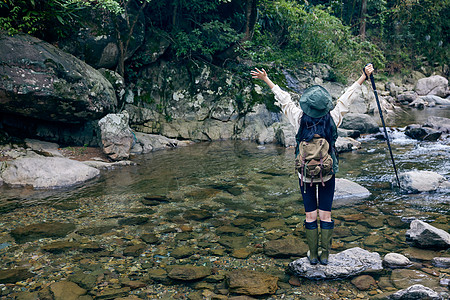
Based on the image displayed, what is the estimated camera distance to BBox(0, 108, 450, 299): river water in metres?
4.70

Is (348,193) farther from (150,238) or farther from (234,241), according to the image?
(150,238)

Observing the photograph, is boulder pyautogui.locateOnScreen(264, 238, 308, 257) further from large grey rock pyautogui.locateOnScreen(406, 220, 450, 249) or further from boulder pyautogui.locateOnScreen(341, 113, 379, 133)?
boulder pyautogui.locateOnScreen(341, 113, 379, 133)

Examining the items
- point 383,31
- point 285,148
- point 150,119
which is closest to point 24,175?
point 150,119

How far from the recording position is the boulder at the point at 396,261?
14.7ft

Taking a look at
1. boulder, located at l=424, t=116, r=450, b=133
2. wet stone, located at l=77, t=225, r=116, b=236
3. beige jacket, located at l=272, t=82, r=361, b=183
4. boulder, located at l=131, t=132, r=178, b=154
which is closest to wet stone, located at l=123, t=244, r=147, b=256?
wet stone, located at l=77, t=225, r=116, b=236

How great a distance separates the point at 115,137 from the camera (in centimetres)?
1139

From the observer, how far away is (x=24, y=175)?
8812 millimetres

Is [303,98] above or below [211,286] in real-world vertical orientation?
above

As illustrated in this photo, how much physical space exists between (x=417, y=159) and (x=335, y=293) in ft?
26.6

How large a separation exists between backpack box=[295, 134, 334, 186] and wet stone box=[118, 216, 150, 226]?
342 centimetres

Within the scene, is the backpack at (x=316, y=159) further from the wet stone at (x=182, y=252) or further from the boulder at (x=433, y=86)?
the boulder at (x=433, y=86)

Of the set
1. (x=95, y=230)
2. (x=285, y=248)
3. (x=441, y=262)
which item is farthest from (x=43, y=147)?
(x=441, y=262)

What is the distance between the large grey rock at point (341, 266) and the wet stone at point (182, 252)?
148 centimetres

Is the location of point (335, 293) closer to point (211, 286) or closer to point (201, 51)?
point (211, 286)
